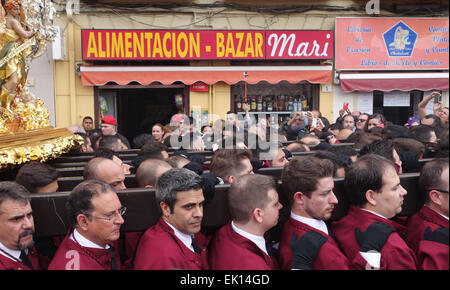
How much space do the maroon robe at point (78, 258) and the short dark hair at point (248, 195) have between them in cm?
58

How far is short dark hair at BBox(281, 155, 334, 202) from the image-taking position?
1738 mm

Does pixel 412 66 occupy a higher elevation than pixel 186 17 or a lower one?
lower

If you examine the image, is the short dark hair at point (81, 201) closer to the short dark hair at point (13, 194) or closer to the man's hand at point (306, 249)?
the short dark hair at point (13, 194)

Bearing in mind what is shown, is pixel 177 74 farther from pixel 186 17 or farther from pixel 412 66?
pixel 412 66

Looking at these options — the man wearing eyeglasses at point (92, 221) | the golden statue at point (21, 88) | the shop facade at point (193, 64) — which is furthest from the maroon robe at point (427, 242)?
the shop facade at point (193, 64)

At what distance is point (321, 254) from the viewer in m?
1.59

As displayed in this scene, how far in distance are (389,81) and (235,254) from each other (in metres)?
7.66

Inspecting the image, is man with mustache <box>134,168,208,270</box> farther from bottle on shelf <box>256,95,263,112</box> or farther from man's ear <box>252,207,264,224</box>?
bottle on shelf <box>256,95,263,112</box>

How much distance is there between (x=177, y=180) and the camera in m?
1.67

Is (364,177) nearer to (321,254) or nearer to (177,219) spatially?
(321,254)

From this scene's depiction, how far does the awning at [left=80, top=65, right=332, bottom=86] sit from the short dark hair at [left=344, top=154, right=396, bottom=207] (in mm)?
6300

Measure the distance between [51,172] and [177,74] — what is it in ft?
19.2

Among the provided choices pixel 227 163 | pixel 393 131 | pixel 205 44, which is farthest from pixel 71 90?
pixel 227 163
